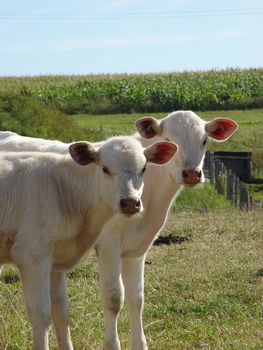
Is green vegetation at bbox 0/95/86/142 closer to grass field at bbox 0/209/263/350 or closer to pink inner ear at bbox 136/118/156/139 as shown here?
grass field at bbox 0/209/263/350

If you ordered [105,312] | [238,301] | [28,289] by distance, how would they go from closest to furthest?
1. [28,289]
2. [105,312]
3. [238,301]

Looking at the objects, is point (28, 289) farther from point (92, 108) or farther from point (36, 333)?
point (92, 108)

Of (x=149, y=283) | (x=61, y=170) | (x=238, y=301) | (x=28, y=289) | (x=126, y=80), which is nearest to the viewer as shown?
(x=28, y=289)

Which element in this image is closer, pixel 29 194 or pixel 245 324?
pixel 29 194

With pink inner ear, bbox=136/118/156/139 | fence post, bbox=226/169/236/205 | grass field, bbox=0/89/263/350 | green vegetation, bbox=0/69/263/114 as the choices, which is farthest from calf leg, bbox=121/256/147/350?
green vegetation, bbox=0/69/263/114

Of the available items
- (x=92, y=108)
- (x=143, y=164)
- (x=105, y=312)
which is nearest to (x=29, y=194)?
(x=143, y=164)

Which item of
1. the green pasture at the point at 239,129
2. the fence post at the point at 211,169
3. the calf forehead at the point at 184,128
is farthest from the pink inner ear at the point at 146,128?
the green pasture at the point at 239,129

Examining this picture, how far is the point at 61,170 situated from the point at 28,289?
1141mm

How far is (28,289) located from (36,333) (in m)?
0.37

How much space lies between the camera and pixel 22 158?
7.85 metres

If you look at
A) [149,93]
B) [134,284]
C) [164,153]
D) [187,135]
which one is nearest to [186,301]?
[134,284]

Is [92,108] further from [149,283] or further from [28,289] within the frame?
[28,289]

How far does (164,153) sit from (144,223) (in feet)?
3.41

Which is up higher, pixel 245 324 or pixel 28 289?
pixel 28 289
